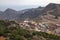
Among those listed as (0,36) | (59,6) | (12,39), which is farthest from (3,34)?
(59,6)

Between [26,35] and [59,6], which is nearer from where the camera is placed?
[26,35]

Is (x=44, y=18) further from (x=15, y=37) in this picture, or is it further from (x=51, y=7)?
(x=15, y=37)

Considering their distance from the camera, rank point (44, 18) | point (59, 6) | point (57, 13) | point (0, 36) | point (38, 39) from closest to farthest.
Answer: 1. point (0, 36)
2. point (38, 39)
3. point (44, 18)
4. point (57, 13)
5. point (59, 6)

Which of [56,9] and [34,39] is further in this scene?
[56,9]

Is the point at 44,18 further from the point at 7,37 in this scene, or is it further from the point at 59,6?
the point at 7,37

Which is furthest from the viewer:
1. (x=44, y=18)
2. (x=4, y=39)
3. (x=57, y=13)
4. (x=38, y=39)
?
(x=57, y=13)

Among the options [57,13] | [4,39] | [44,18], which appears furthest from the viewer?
[57,13]

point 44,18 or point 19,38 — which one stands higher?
point 19,38

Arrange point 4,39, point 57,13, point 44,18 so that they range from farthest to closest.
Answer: point 57,13, point 44,18, point 4,39

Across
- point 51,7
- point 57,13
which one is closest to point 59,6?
point 51,7
